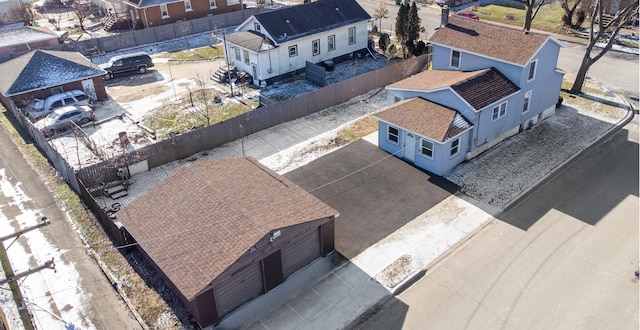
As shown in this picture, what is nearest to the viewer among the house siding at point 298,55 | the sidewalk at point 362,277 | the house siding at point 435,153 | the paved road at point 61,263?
the sidewalk at point 362,277

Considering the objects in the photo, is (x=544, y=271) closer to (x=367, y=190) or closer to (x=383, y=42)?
(x=367, y=190)

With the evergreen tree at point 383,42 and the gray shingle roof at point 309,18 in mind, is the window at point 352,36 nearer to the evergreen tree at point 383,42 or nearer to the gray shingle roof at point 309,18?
the gray shingle roof at point 309,18

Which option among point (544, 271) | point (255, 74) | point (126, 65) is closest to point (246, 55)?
point (255, 74)

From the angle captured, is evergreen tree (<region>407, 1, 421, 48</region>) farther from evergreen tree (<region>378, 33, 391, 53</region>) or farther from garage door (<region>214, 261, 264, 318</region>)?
garage door (<region>214, 261, 264, 318</region>)

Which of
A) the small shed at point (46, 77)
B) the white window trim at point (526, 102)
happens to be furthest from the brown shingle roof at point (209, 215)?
the small shed at point (46, 77)

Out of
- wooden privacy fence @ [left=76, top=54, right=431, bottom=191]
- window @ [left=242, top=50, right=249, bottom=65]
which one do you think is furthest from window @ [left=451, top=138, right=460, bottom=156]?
window @ [left=242, top=50, right=249, bottom=65]

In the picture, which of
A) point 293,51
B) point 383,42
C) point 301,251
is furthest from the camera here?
point 383,42
